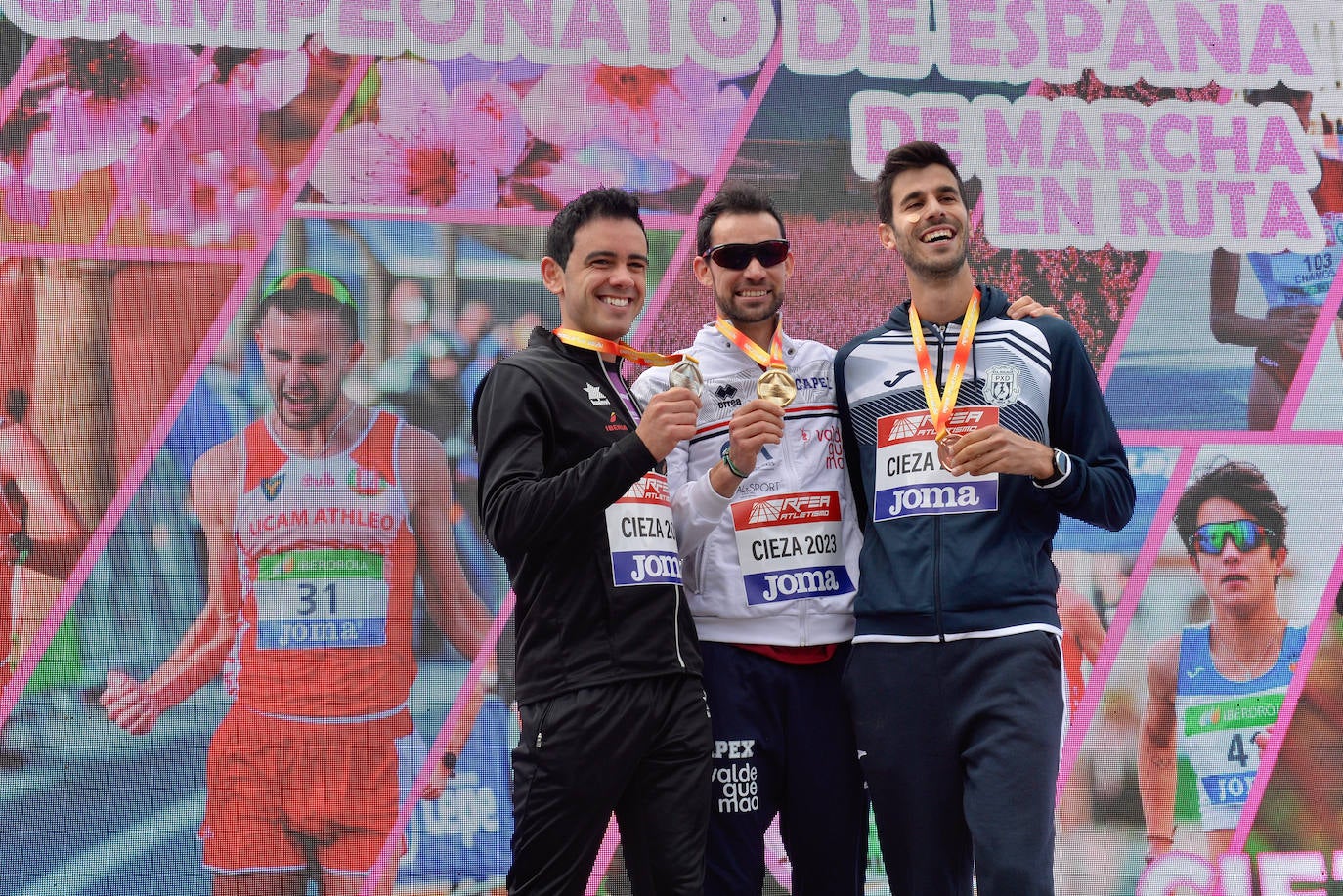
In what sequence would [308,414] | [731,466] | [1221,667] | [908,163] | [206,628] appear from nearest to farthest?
[731,466] < [908,163] < [206,628] < [308,414] < [1221,667]

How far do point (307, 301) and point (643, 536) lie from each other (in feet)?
6.85

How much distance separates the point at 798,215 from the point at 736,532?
1882 mm

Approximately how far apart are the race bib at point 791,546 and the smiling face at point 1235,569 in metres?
2.14

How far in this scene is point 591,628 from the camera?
6.11 feet

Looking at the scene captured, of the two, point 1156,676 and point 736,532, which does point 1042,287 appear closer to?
point 1156,676

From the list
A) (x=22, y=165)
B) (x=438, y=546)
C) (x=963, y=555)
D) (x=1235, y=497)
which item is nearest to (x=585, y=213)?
(x=963, y=555)

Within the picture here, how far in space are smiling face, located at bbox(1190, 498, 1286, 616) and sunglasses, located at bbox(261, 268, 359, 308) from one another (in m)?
2.79

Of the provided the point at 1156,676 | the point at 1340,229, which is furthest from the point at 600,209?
the point at 1340,229

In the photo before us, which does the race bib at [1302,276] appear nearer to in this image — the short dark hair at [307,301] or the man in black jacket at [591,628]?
the man in black jacket at [591,628]

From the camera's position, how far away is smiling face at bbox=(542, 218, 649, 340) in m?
2.04

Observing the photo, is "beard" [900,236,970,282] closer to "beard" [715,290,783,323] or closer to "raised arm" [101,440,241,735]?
"beard" [715,290,783,323]

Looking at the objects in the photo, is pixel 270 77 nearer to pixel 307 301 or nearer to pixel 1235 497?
pixel 307 301

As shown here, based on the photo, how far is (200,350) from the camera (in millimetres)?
3594

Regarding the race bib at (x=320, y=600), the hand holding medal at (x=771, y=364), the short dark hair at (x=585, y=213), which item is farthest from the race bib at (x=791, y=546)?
the race bib at (x=320, y=600)
